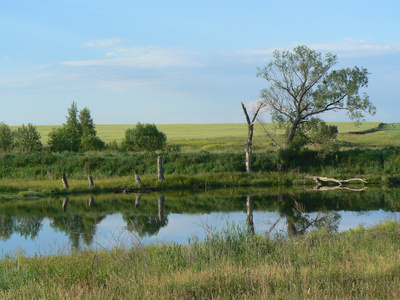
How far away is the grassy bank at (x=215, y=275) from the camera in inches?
263

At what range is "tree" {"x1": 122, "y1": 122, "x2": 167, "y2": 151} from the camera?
5062 cm

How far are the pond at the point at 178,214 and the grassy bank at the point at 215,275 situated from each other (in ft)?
16.3

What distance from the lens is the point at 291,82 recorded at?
34906 mm

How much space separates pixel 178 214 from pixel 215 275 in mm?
13876

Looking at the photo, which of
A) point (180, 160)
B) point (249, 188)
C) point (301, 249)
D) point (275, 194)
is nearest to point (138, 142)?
point (180, 160)

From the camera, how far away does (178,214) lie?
21125 mm

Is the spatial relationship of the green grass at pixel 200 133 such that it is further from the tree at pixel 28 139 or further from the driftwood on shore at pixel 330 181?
the driftwood on shore at pixel 330 181

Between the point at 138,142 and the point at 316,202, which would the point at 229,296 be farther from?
the point at 138,142

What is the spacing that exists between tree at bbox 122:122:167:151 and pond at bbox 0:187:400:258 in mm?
22393

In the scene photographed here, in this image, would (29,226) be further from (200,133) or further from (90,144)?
(200,133)

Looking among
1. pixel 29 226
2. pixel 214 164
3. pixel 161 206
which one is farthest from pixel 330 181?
pixel 29 226

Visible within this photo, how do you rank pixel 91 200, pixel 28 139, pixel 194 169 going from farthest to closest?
pixel 28 139, pixel 194 169, pixel 91 200

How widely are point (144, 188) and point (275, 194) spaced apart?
834cm

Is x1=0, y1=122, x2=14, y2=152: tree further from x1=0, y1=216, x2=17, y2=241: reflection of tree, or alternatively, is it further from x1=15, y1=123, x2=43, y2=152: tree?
x1=0, y1=216, x2=17, y2=241: reflection of tree
